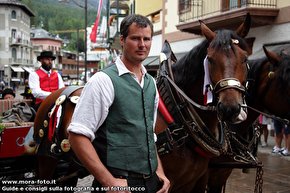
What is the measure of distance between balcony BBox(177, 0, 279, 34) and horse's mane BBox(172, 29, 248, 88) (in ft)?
26.9

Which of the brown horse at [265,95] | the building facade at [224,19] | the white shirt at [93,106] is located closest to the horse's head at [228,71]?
the white shirt at [93,106]

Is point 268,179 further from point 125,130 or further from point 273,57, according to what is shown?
point 125,130

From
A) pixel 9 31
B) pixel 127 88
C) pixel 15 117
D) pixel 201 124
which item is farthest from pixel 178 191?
pixel 9 31

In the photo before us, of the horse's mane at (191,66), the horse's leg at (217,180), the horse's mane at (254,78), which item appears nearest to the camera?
the horse's mane at (191,66)

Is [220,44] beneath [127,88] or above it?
above

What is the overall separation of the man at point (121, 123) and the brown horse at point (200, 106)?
0.91 metres

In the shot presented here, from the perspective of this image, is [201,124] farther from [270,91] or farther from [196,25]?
[196,25]

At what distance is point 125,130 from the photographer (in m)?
2.00

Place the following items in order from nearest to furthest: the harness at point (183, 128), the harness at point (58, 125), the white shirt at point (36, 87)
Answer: the harness at point (183, 128) → the harness at point (58, 125) → the white shirt at point (36, 87)

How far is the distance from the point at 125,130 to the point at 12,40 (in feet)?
251

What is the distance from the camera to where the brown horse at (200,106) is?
2838 mm

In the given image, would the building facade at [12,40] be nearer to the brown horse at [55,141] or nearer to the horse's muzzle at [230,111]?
the brown horse at [55,141]

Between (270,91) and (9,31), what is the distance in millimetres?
75031

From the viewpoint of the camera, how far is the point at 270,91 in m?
4.23
